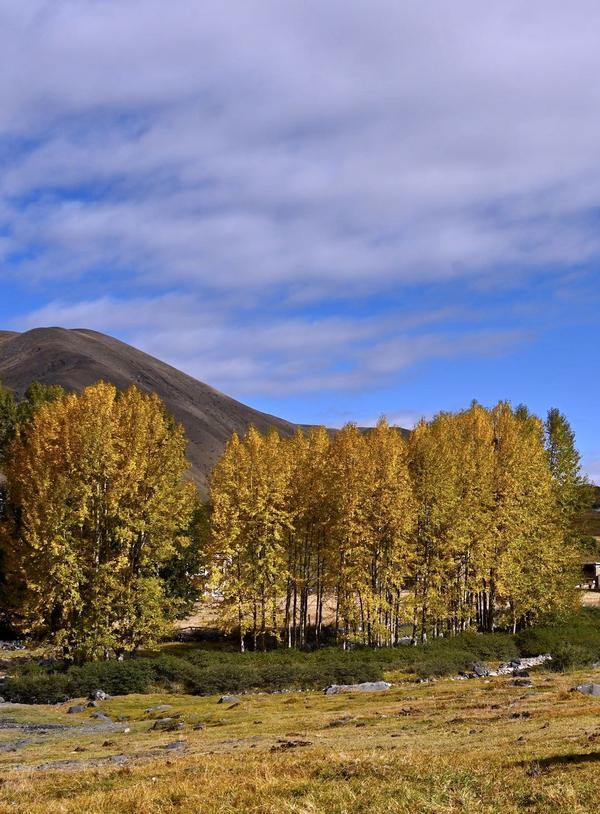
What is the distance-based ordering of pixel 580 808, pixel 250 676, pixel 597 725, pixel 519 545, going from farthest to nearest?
pixel 519 545 < pixel 250 676 < pixel 597 725 < pixel 580 808

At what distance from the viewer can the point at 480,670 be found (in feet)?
196

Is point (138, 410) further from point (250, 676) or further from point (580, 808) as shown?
point (580, 808)

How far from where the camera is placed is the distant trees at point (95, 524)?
52.8 m

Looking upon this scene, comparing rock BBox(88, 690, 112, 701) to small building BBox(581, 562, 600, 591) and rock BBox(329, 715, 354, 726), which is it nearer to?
rock BBox(329, 715, 354, 726)

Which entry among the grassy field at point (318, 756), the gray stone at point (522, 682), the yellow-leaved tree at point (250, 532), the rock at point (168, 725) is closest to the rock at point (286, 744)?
the grassy field at point (318, 756)

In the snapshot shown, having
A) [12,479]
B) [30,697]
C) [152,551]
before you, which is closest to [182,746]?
[30,697]

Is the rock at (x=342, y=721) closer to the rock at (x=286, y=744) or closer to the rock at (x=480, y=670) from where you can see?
the rock at (x=286, y=744)

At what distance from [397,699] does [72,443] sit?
28.8 m

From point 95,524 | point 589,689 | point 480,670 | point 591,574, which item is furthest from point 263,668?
point 591,574

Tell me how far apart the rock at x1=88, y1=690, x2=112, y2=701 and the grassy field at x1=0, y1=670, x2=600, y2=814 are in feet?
3.52

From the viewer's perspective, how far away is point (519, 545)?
7375 centimetres

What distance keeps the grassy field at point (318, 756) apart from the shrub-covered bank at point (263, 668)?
98.3 inches

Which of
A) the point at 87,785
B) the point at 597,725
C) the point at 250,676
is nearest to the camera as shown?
the point at 87,785

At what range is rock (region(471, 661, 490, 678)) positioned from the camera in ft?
194
